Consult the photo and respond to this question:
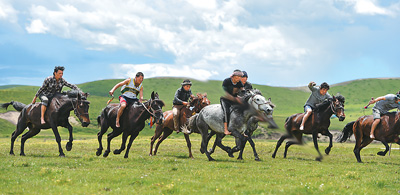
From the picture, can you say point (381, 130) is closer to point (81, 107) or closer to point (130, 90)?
point (130, 90)

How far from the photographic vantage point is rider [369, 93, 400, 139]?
59.4 feet

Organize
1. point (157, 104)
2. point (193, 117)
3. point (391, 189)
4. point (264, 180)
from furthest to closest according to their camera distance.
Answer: point (193, 117) → point (157, 104) → point (264, 180) → point (391, 189)

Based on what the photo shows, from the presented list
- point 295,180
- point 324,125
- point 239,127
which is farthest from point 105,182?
point 324,125

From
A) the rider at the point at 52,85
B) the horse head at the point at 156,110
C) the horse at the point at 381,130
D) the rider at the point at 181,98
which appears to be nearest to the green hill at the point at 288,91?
the horse at the point at 381,130

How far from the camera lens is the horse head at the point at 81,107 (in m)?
17.0

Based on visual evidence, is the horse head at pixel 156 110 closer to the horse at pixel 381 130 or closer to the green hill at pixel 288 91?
the horse at pixel 381 130

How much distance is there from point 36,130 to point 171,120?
6243mm

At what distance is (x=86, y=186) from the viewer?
10.1 meters

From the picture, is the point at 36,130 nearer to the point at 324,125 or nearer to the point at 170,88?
the point at 324,125

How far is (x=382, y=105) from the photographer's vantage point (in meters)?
18.7

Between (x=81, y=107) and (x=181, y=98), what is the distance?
4.40 meters

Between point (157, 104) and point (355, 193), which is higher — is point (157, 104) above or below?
above

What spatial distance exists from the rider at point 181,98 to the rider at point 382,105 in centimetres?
811

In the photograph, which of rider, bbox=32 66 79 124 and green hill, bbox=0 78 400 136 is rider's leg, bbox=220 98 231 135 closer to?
rider, bbox=32 66 79 124
